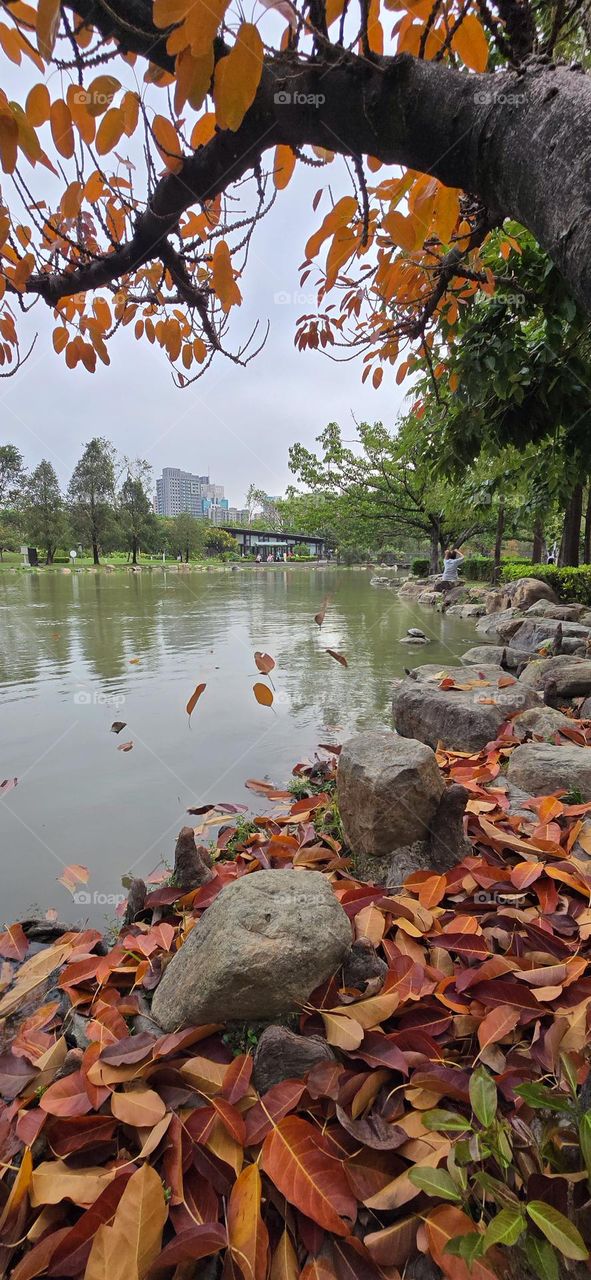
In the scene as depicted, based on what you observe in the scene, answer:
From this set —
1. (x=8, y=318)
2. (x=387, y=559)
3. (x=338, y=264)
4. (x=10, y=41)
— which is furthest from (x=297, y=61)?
(x=387, y=559)

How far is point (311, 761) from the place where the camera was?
3586 mm

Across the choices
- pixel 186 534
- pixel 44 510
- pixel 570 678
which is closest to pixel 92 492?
pixel 44 510

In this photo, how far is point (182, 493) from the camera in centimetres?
5544

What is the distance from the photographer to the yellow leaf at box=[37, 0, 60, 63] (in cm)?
82

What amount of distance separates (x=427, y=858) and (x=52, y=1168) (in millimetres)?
1371

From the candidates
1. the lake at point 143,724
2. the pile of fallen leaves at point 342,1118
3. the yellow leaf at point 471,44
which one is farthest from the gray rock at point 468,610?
the yellow leaf at point 471,44

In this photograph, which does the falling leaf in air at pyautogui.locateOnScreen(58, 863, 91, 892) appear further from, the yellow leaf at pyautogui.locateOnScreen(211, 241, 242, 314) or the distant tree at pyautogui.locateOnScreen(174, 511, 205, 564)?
the distant tree at pyautogui.locateOnScreen(174, 511, 205, 564)

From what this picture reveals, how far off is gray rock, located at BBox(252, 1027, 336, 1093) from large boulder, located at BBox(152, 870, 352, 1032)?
0.09m


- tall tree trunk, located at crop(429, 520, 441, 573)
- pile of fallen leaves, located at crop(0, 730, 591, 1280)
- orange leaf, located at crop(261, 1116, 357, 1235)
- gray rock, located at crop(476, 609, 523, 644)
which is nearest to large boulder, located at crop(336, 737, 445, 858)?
pile of fallen leaves, located at crop(0, 730, 591, 1280)

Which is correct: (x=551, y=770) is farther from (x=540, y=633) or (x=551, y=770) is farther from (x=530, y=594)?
(x=530, y=594)

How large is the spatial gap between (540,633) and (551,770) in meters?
5.47

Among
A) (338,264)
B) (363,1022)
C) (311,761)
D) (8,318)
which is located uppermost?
(8,318)

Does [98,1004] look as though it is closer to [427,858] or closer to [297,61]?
[427,858]

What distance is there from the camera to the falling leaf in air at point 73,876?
2322 mm
